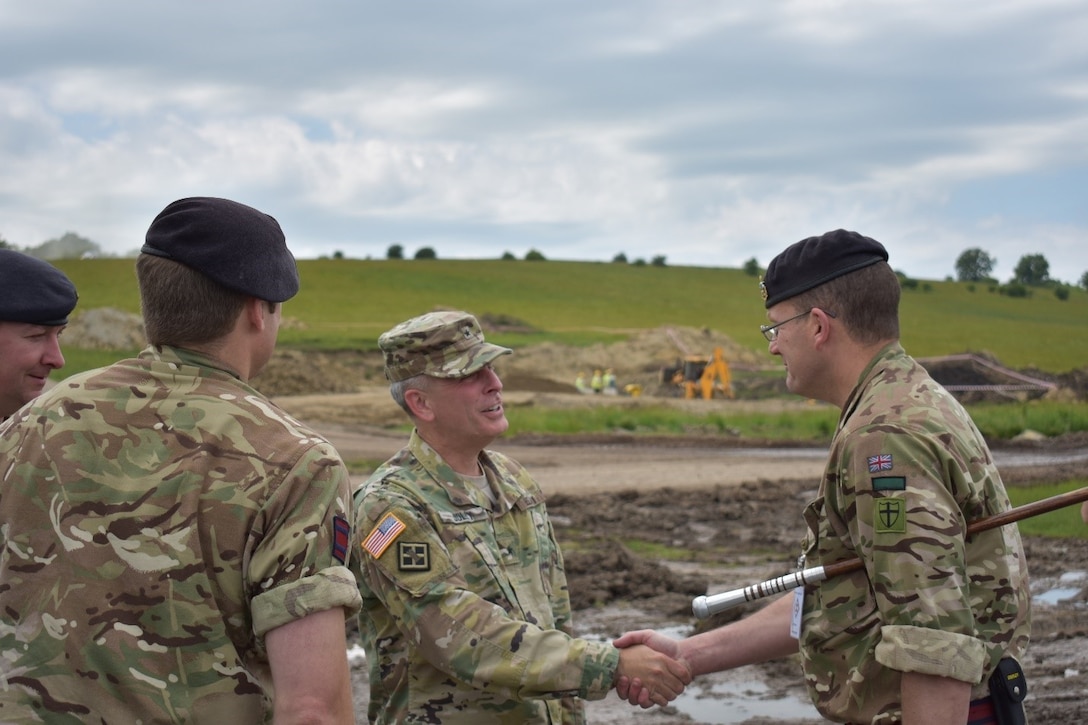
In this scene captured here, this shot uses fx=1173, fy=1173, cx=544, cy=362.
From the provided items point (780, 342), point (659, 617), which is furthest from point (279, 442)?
point (659, 617)

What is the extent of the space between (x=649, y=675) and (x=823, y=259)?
60.1 inches

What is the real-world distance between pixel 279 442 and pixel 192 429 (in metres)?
A: 0.18

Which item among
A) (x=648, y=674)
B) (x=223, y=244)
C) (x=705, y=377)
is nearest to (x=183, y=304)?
(x=223, y=244)

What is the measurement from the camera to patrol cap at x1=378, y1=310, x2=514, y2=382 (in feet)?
13.8

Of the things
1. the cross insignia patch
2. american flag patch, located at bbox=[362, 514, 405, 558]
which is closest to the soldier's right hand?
the cross insignia patch

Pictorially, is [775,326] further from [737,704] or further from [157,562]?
[737,704]

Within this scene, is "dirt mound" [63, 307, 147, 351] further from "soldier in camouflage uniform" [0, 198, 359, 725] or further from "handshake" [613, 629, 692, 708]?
"soldier in camouflage uniform" [0, 198, 359, 725]

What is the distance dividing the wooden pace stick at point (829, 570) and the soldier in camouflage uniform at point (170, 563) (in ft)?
4.43

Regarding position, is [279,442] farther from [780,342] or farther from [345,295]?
[345,295]

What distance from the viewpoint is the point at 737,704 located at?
7691 mm

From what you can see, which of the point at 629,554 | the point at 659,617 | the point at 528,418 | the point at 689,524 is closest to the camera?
the point at 659,617

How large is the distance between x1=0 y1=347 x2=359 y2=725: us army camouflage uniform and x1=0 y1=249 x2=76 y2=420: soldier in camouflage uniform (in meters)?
1.43

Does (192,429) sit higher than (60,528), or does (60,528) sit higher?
(192,429)

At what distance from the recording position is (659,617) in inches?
390
